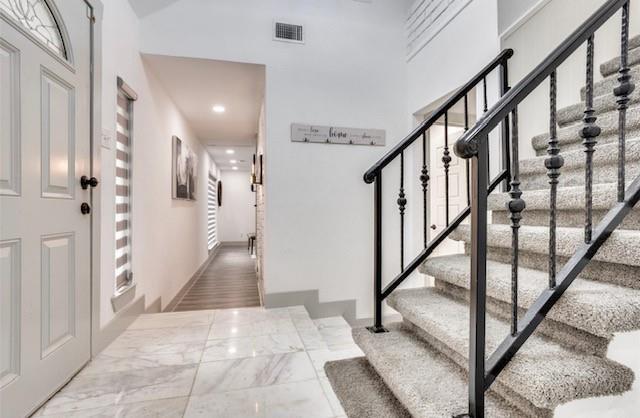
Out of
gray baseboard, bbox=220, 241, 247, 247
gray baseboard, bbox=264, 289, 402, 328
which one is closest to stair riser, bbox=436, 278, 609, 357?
gray baseboard, bbox=264, 289, 402, 328

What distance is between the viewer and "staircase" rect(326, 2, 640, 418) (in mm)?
910

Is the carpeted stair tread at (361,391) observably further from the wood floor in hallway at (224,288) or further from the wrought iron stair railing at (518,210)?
the wood floor in hallway at (224,288)

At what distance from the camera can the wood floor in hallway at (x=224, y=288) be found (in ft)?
11.1

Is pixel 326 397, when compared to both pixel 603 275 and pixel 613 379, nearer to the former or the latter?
pixel 613 379

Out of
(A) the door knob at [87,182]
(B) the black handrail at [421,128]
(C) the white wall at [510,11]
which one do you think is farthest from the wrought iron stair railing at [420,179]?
(A) the door knob at [87,182]

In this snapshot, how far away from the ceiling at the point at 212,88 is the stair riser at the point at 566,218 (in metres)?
2.34

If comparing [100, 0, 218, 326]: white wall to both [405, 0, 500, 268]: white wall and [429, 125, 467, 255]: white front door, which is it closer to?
[405, 0, 500, 268]: white wall

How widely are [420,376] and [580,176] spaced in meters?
1.29

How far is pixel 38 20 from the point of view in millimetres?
1401

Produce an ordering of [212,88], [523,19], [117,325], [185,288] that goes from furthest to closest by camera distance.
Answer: [185,288]
[212,88]
[117,325]
[523,19]

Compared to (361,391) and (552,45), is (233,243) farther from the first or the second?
(552,45)

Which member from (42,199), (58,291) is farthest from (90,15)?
(58,291)

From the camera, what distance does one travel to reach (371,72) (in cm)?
303

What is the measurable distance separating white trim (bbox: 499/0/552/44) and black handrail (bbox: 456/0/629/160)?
3.25 ft
